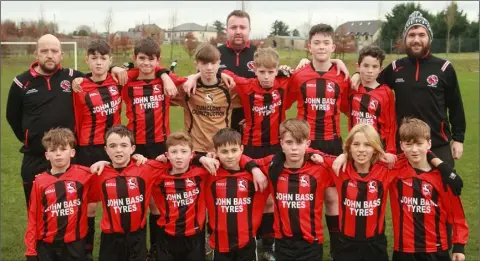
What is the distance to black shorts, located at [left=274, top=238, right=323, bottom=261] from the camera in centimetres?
397

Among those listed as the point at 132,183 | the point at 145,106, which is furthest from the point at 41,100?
the point at 132,183

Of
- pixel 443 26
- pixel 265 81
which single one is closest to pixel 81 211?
pixel 265 81

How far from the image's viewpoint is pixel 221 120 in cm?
500

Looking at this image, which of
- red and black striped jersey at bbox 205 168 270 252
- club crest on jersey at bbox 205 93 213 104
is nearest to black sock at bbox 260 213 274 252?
red and black striped jersey at bbox 205 168 270 252

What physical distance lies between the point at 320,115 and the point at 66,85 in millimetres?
2439

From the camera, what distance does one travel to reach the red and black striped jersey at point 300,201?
13.1 feet

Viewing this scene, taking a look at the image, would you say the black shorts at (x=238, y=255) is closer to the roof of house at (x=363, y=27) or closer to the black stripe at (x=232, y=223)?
the black stripe at (x=232, y=223)

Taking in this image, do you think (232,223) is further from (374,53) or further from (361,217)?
(374,53)

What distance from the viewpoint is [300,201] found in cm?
399

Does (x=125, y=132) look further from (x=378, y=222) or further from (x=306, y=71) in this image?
(x=378, y=222)

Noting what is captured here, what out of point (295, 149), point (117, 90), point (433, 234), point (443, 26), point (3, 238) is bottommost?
point (3, 238)

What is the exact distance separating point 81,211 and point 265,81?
203cm

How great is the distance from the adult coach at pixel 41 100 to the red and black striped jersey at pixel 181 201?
1262 millimetres

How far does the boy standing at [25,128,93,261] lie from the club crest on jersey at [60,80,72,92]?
77 cm
